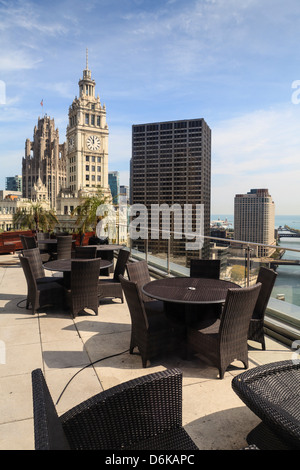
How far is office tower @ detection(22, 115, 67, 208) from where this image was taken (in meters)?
126

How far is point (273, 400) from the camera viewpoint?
173 cm

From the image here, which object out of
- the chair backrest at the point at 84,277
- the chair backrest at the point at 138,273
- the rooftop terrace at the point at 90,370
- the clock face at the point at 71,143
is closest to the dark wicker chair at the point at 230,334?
the rooftop terrace at the point at 90,370

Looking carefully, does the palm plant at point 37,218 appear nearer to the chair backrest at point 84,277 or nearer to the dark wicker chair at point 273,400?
the chair backrest at point 84,277

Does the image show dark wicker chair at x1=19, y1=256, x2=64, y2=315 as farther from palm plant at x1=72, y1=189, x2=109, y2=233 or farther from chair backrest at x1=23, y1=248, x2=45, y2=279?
palm plant at x1=72, y1=189, x2=109, y2=233

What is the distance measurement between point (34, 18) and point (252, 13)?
565 centimetres

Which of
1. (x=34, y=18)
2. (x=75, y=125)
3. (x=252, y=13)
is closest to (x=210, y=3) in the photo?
(x=252, y=13)

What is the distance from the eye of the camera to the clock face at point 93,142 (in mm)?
95250

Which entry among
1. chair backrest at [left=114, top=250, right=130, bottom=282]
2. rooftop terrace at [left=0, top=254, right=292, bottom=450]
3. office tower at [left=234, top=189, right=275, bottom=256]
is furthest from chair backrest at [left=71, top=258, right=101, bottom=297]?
office tower at [left=234, top=189, right=275, bottom=256]

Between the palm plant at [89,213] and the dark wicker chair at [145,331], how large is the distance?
8301 millimetres

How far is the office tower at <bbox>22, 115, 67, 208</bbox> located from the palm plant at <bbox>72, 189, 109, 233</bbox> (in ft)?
384

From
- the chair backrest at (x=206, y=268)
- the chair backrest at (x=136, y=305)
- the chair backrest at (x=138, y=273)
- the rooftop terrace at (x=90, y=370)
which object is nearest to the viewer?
the rooftop terrace at (x=90, y=370)

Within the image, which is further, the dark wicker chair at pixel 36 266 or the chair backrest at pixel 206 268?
the dark wicker chair at pixel 36 266

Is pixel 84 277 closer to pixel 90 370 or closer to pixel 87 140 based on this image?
pixel 90 370
